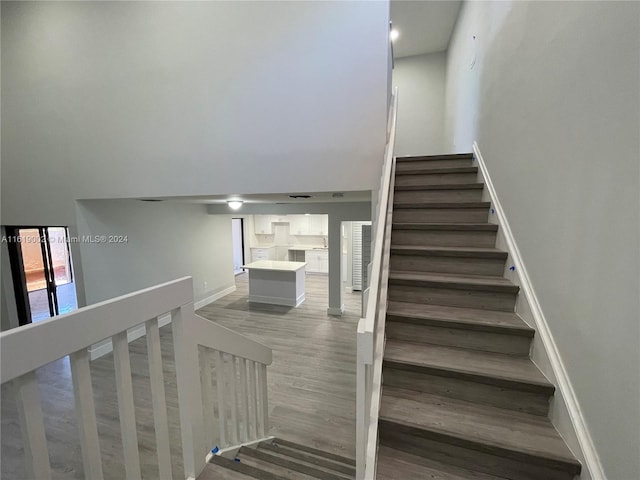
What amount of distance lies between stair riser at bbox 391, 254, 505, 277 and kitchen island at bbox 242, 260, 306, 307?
13.1 ft

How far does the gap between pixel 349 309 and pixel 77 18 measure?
20.4 feet

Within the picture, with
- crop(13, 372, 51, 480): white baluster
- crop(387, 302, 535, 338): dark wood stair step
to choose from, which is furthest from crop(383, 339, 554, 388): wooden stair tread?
crop(13, 372, 51, 480): white baluster

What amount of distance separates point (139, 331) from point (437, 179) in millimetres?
5207

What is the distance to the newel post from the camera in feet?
4.24

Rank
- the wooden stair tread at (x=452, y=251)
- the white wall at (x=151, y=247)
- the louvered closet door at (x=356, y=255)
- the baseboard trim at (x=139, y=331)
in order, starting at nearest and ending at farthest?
the wooden stair tread at (x=452, y=251), the white wall at (x=151, y=247), the baseboard trim at (x=139, y=331), the louvered closet door at (x=356, y=255)

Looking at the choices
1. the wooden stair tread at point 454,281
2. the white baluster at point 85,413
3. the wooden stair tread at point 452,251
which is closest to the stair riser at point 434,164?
the wooden stair tread at point 452,251

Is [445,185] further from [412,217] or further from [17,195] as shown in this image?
[17,195]

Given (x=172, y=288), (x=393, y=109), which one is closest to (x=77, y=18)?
(x=393, y=109)

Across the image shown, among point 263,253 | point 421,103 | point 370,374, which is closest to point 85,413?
point 370,374

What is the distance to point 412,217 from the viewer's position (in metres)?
2.56

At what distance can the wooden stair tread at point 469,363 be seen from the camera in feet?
4.76

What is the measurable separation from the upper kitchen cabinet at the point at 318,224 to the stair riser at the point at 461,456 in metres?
7.73

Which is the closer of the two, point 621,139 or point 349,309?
point 621,139

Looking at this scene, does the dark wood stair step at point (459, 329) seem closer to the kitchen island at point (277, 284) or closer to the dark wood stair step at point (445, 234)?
the dark wood stair step at point (445, 234)
